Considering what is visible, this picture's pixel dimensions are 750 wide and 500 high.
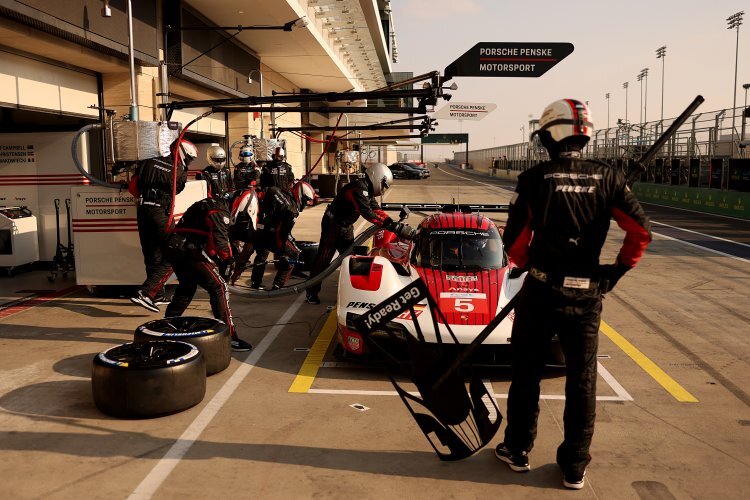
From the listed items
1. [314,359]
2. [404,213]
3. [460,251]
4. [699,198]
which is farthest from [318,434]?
[699,198]

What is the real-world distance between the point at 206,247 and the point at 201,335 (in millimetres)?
1028

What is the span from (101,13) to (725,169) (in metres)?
21.7

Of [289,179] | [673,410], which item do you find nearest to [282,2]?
[289,179]

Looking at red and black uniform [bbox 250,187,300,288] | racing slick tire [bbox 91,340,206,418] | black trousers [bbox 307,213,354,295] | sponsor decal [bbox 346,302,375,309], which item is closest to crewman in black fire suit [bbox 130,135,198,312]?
red and black uniform [bbox 250,187,300,288]

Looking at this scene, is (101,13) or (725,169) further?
(725,169)

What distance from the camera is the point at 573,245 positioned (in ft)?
12.1

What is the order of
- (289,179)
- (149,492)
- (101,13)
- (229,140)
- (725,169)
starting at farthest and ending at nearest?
(725,169) → (229,140) → (289,179) → (101,13) → (149,492)

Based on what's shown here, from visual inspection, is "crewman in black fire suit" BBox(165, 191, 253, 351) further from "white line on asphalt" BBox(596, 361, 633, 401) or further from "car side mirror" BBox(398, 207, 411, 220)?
"white line on asphalt" BBox(596, 361, 633, 401)

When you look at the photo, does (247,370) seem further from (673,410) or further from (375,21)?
(375,21)

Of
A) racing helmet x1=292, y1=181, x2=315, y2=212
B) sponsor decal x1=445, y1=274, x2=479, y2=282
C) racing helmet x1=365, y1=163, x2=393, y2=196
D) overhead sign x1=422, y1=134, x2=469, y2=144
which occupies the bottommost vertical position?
sponsor decal x1=445, y1=274, x2=479, y2=282

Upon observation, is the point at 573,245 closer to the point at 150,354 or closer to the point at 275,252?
the point at 150,354

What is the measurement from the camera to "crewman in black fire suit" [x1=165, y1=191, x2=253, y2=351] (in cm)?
614

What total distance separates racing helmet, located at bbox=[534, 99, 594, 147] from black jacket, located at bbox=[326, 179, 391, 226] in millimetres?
3970

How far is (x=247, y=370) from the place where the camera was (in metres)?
5.78
